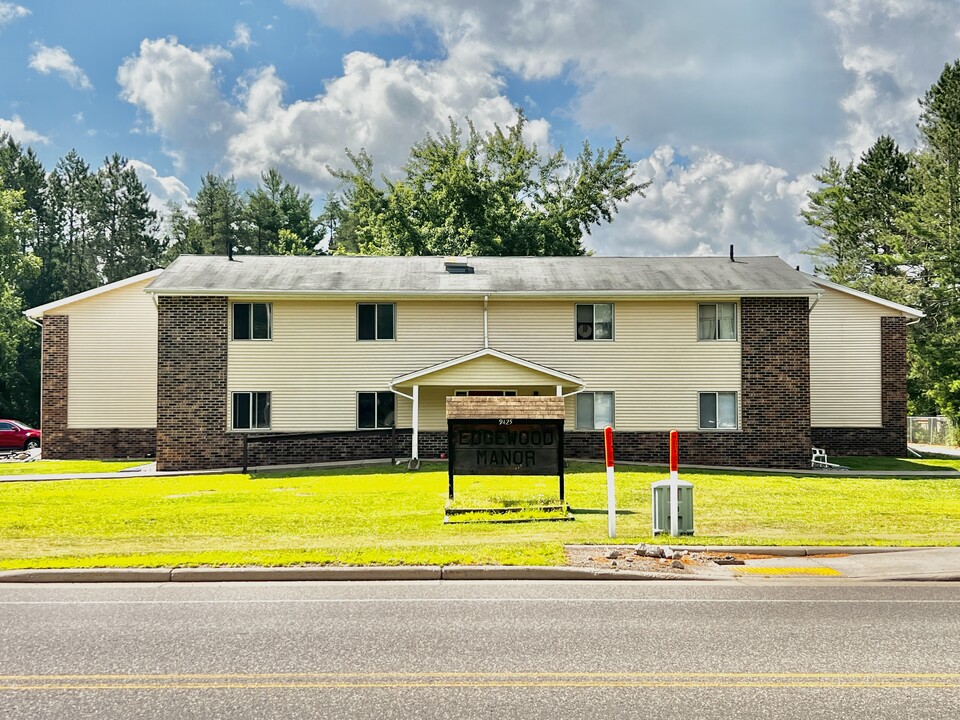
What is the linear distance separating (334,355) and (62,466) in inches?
388

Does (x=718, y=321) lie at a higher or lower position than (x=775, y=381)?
higher

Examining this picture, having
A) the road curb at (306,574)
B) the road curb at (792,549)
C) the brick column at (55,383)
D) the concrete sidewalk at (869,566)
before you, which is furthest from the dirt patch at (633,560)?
the brick column at (55,383)

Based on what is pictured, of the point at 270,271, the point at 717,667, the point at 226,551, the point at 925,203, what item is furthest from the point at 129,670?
the point at 925,203

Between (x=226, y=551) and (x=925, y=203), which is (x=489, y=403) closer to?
(x=226, y=551)

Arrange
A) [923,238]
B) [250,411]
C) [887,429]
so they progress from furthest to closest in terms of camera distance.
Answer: [923,238], [887,429], [250,411]

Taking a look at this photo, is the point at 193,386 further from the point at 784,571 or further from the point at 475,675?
the point at 475,675

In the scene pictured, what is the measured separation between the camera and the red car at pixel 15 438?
37.8 metres

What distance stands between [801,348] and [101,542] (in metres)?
21.9

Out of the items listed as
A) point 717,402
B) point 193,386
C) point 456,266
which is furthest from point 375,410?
point 717,402

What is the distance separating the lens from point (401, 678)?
619cm

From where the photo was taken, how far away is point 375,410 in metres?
27.7

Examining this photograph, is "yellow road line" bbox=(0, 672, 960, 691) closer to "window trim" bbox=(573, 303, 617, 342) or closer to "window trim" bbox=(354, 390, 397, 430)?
"window trim" bbox=(354, 390, 397, 430)

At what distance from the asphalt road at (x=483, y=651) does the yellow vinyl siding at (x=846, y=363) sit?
78.9 ft

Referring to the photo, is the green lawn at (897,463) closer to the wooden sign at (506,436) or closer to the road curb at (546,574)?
the wooden sign at (506,436)
